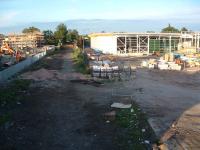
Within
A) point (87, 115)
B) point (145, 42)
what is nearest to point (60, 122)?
point (87, 115)

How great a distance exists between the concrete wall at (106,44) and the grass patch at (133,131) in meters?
56.5

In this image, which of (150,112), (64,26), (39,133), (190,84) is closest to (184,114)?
(150,112)

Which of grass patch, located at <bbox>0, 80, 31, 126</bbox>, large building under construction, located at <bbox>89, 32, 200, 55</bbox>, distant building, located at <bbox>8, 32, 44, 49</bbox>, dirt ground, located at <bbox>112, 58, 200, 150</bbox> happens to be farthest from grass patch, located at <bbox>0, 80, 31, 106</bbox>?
distant building, located at <bbox>8, 32, 44, 49</bbox>

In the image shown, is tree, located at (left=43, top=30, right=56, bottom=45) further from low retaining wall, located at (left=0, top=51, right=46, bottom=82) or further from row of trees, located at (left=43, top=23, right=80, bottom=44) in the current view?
low retaining wall, located at (left=0, top=51, right=46, bottom=82)

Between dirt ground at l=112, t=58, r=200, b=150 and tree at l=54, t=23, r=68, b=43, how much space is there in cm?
7763

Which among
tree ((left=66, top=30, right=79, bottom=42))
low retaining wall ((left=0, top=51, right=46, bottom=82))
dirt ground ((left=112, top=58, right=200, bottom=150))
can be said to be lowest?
dirt ground ((left=112, top=58, right=200, bottom=150))

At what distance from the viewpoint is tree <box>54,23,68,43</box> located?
110750 mm

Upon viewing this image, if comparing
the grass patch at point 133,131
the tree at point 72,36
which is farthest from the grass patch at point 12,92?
the tree at point 72,36

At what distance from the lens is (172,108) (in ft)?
65.0

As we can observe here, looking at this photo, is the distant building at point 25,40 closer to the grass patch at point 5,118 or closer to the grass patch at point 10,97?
the grass patch at point 10,97

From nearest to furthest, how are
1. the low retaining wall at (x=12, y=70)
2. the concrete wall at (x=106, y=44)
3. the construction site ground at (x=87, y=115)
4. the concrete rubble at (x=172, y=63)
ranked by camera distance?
the construction site ground at (x=87, y=115), the low retaining wall at (x=12, y=70), the concrete rubble at (x=172, y=63), the concrete wall at (x=106, y=44)

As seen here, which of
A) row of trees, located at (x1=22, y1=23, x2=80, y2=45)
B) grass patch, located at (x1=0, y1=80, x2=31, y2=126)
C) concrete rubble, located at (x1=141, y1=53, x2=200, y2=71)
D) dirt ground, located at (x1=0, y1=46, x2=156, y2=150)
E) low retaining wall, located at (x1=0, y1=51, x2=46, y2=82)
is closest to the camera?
dirt ground, located at (x1=0, y1=46, x2=156, y2=150)

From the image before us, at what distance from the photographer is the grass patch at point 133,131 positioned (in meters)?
12.6

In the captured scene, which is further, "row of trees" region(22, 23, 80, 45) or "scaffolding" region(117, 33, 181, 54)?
"row of trees" region(22, 23, 80, 45)
